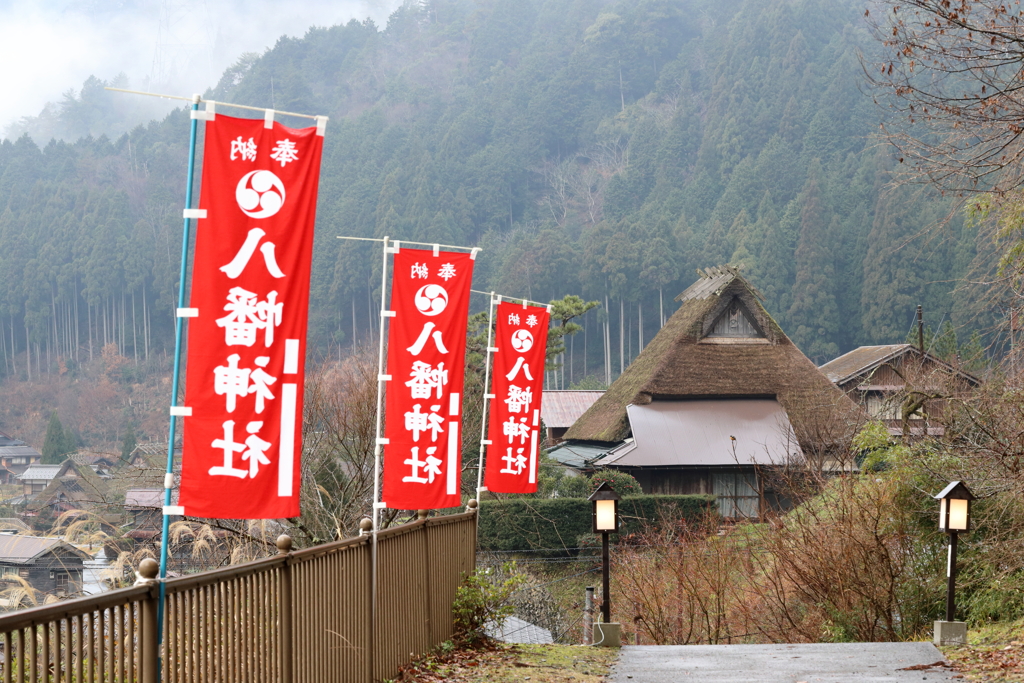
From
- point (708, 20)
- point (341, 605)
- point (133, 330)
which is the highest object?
point (708, 20)

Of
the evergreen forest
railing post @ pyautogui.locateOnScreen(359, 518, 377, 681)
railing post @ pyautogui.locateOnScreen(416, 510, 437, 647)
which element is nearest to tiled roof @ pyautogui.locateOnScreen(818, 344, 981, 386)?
the evergreen forest

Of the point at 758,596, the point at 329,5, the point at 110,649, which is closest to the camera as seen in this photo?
the point at 110,649

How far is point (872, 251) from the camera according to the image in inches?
2250

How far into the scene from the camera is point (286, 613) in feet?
16.4

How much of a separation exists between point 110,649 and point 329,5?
530ft

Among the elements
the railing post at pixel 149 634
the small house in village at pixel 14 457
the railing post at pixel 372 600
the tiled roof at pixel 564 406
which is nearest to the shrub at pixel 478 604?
the railing post at pixel 372 600

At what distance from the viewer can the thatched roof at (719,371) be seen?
2748 centimetres

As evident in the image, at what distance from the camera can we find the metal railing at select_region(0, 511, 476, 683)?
337 cm

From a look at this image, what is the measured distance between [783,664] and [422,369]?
13.6 ft

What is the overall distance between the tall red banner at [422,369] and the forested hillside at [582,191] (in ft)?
155

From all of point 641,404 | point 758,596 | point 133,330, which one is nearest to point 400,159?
point 133,330

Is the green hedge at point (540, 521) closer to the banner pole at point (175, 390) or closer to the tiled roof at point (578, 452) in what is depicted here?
the tiled roof at point (578, 452)

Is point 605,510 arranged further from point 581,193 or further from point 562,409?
point 581,193

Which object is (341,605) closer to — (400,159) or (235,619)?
(235,619)
